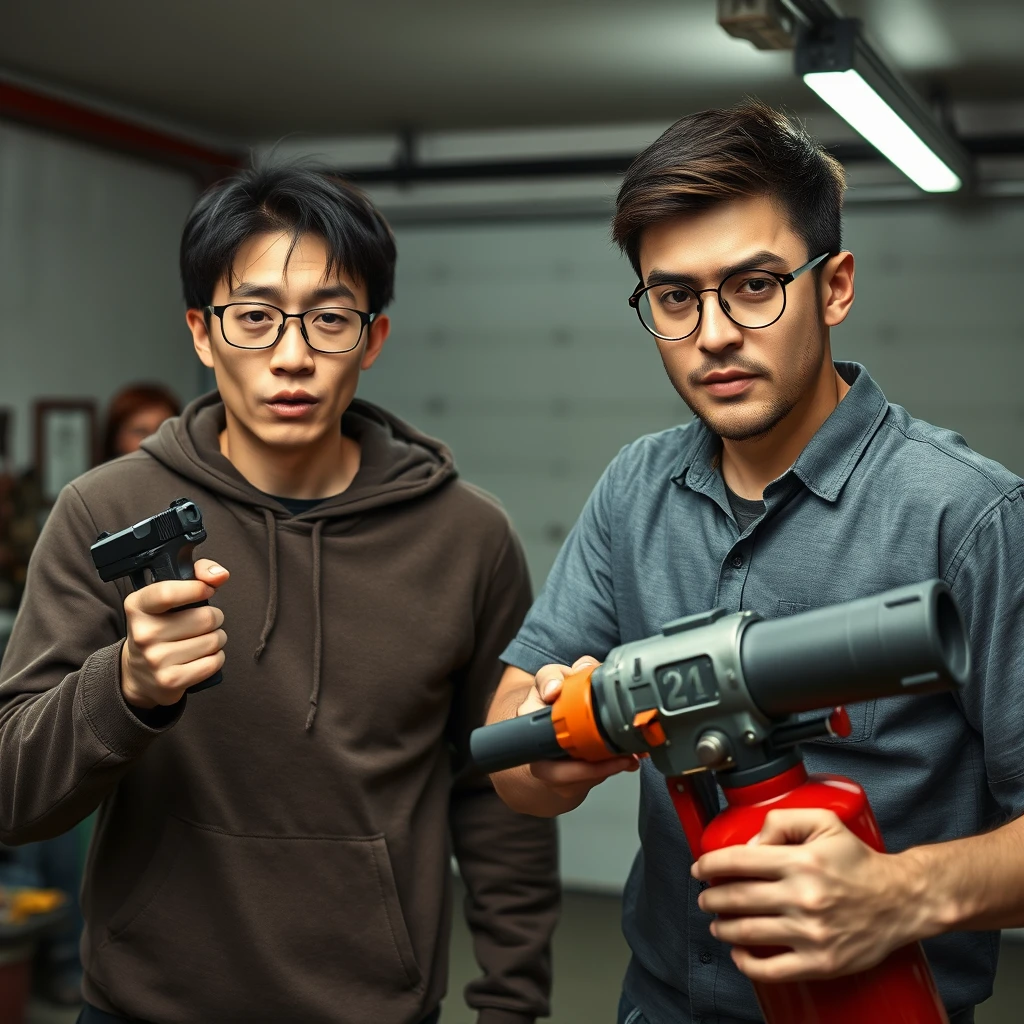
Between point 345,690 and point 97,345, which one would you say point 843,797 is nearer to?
point 345,690

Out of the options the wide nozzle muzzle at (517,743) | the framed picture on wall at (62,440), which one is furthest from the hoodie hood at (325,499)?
the framed picture on wall at (62,440)

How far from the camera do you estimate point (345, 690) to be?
1686mm

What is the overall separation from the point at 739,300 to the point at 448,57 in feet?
12.3

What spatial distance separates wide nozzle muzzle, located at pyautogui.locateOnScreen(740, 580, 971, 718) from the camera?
97 centimetres

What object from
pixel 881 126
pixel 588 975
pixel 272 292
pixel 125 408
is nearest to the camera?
pixel 272 292

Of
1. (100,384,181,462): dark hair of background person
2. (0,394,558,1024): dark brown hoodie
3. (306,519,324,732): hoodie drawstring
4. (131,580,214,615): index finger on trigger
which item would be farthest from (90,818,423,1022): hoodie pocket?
(100,384,181,462): dark hair of background person

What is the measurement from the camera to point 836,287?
1.42 m

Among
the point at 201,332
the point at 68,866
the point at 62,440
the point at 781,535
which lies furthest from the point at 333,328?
the point at 62,440

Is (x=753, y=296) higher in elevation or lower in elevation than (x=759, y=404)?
higher

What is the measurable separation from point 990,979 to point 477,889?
0.79m

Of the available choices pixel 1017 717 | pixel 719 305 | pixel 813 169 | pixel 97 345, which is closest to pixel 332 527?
pixel 719 305

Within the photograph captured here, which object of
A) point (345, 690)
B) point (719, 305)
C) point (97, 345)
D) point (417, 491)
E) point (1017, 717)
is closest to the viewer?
point (1017, 717)

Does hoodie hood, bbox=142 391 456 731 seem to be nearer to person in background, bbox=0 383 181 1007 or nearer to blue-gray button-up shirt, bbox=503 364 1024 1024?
blue-gray button-up shirt, bbox=503 364 1024 1024

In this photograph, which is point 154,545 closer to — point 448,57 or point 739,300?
point 739,300
